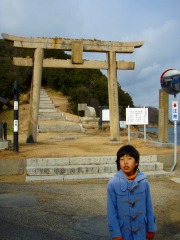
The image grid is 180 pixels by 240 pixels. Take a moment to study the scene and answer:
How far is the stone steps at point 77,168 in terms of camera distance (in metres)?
8.56

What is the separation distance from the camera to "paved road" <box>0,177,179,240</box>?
15.0 feet

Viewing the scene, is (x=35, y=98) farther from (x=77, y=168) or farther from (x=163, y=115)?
(x=77, y=168)

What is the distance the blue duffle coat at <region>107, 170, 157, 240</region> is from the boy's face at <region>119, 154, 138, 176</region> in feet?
0.19

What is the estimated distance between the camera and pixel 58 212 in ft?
18.3

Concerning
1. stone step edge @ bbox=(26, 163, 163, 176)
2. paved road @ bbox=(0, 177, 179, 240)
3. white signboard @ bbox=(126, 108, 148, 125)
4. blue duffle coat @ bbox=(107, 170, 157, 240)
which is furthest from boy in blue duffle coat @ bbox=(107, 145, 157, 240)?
white signboard @ bbox=(126, 108, 148, 125)

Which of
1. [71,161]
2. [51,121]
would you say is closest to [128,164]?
[71,161]

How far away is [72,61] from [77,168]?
637 cm

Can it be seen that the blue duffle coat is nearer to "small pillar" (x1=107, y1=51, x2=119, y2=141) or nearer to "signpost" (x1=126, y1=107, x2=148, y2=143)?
"signpost" (x1=126, y1=107, x2=148, y2=143)

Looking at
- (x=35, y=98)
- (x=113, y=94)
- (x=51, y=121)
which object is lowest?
(x=51, y=121)

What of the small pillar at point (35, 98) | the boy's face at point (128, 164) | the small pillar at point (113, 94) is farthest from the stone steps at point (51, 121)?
the boy's face at point (128, 164)

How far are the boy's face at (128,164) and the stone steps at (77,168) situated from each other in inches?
215

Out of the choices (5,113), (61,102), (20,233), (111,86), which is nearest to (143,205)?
(20,233)

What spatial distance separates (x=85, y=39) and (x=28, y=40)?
7.91 feet

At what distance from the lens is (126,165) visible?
3027 mm
